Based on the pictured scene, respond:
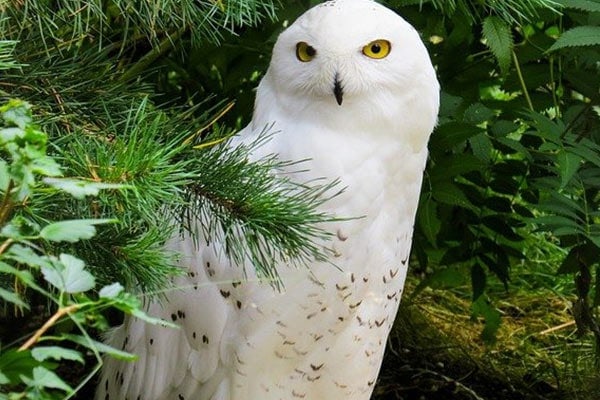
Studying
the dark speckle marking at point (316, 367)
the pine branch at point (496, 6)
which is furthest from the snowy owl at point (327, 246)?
the pine branch at point (496, 6)

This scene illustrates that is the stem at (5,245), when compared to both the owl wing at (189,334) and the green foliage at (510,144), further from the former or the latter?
the green foliage at (510,144)

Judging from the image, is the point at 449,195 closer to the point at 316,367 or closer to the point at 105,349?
the point at 316,367

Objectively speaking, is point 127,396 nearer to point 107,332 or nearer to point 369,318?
point 107,332

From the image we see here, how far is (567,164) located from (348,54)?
62cm

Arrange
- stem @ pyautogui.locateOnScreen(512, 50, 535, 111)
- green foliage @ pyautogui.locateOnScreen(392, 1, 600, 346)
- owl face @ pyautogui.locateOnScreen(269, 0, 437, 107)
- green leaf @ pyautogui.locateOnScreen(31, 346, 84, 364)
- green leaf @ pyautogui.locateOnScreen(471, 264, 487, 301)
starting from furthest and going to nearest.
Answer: green leaf @ pyautogui.locateOnScreen(471, 264, 487, 301) < stem @ pyautogui.locateOnScreen(512, 50, 535, 111) < green foliage @ pyautogui.locateOnScreen(392, 1, 600, 346) < owl face @ pyautogui.locateOnScreen(269, 0, 437, 107) < green leaf @ pyautogui.locateOnScreen(31, 346, 84, 364)

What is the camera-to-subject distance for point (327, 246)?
2.48 metres

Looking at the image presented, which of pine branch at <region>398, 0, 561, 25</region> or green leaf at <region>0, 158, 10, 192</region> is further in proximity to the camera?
pine branch at <region>398, 0, 561, 25</region>

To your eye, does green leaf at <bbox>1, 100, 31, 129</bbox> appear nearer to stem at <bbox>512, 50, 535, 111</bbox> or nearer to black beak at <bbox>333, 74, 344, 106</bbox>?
black beak at <bbox>333, 74, 344, 106</bbox>

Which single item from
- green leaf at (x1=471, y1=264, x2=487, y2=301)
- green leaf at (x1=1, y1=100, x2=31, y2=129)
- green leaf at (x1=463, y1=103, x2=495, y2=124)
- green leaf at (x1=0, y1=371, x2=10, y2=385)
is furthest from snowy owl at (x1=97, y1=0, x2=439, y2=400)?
green leaf at (x1=0, y1=371, x2=10, y2=385)

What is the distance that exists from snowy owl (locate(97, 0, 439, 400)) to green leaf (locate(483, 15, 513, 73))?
0.57ft

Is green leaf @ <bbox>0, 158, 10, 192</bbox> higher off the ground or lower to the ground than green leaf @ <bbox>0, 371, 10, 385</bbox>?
higher

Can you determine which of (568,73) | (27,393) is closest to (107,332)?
(568,73)

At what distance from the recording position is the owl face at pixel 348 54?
94.3 inches

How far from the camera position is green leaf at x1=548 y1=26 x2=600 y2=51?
2.60 m
